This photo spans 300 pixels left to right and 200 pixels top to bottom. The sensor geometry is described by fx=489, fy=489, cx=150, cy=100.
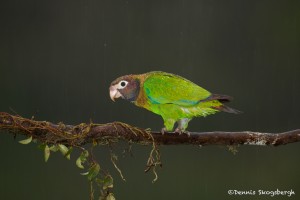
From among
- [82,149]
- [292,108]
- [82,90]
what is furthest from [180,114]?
[292,108]

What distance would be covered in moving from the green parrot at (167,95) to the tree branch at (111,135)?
0.24m

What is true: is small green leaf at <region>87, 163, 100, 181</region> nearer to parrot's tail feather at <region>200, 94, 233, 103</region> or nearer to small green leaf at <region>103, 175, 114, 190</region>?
small green leaf at <region>103, 175, 114, 190</region>

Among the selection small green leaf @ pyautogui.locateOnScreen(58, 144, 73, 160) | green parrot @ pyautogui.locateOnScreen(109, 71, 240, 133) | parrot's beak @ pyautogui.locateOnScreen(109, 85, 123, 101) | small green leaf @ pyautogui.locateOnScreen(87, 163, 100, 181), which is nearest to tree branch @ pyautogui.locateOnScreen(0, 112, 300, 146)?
small green leaf @ pyautogui.locateOnScreen(58, 144, 73, 160)

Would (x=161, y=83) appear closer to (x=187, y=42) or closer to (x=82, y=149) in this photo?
(x=82, y=149)

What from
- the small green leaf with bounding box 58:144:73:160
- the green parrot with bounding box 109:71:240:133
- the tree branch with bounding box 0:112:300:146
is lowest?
the small green leaf with bounding box 58:144:73:160

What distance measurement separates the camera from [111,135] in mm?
2602

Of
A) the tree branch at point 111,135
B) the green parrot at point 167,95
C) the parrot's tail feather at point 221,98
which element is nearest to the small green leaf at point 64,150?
the tree branch at point 111,135

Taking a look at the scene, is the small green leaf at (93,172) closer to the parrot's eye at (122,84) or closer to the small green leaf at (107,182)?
the small green leaf at (107,182)

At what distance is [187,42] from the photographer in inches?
323

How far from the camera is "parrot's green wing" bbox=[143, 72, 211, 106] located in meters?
3.00

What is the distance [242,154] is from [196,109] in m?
5.16

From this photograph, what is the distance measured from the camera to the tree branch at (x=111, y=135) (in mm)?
2496

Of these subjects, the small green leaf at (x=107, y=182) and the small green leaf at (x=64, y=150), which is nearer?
the small green leaf at (x=64, y=150)

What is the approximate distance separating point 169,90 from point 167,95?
34 mm
